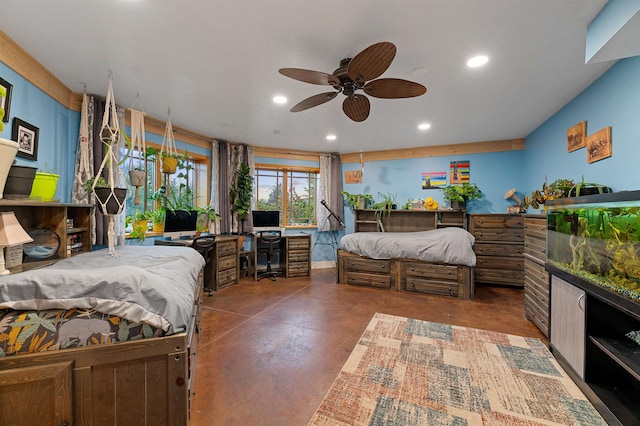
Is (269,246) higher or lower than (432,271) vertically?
higher

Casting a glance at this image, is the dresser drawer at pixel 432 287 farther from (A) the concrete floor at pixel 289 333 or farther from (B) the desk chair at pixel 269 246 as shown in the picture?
(B) the desk chair at pixel 269 246

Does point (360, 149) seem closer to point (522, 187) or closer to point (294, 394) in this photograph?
point (522, 187)

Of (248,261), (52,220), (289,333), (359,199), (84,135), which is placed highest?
(84,135)

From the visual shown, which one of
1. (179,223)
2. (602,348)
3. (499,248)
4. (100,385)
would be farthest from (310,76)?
(499,248)

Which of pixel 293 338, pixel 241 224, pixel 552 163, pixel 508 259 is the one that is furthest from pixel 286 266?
pixel 552 163

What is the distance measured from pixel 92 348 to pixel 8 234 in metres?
0.85

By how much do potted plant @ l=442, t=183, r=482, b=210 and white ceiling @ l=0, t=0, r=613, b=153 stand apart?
4.66 ft

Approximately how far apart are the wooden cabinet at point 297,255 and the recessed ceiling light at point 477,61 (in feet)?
11.3

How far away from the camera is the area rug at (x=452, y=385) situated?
4.98ft

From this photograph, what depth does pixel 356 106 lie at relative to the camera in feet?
7.77

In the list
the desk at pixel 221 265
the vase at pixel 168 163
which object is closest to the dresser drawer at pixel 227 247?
the desk at pixel 221 265

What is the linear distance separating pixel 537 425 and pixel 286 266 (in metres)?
3.81

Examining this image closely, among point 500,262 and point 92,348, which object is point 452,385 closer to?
point 92,348

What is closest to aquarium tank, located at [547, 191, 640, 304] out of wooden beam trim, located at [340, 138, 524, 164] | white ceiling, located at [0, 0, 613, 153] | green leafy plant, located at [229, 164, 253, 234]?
white ceiling, located at [0, 0, 613, 153]
